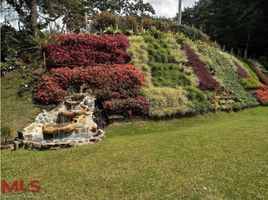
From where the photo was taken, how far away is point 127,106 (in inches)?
500

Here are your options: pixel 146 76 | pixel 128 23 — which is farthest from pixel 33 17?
pixel 146 76

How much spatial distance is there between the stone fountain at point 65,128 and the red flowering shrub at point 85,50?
2720 millimetres

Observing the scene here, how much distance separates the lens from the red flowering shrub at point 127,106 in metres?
12.5

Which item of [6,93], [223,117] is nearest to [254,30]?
[223,117]

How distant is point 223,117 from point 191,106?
2010mm

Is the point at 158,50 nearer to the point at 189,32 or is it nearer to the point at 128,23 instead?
the point at 128,23

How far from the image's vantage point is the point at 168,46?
18.9 m

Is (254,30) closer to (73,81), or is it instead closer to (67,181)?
(73,81)

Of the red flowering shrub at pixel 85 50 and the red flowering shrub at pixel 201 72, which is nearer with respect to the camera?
the red flowering shrub at pixel 85 50

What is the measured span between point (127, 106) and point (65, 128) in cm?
345

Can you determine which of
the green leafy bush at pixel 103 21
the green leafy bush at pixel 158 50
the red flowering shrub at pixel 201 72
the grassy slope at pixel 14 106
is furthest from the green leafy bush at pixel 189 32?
the grassy slope at pixel 14 106

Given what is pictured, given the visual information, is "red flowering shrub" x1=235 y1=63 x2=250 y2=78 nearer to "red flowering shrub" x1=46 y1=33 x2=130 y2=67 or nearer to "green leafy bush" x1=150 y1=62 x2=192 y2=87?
"green leafy bush" x1=150 y1=62 x2=192 y2=87

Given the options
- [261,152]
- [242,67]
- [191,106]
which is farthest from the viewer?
[242,67]

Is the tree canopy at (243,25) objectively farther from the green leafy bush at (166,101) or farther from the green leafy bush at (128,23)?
the green leafy bush at (166,101)
